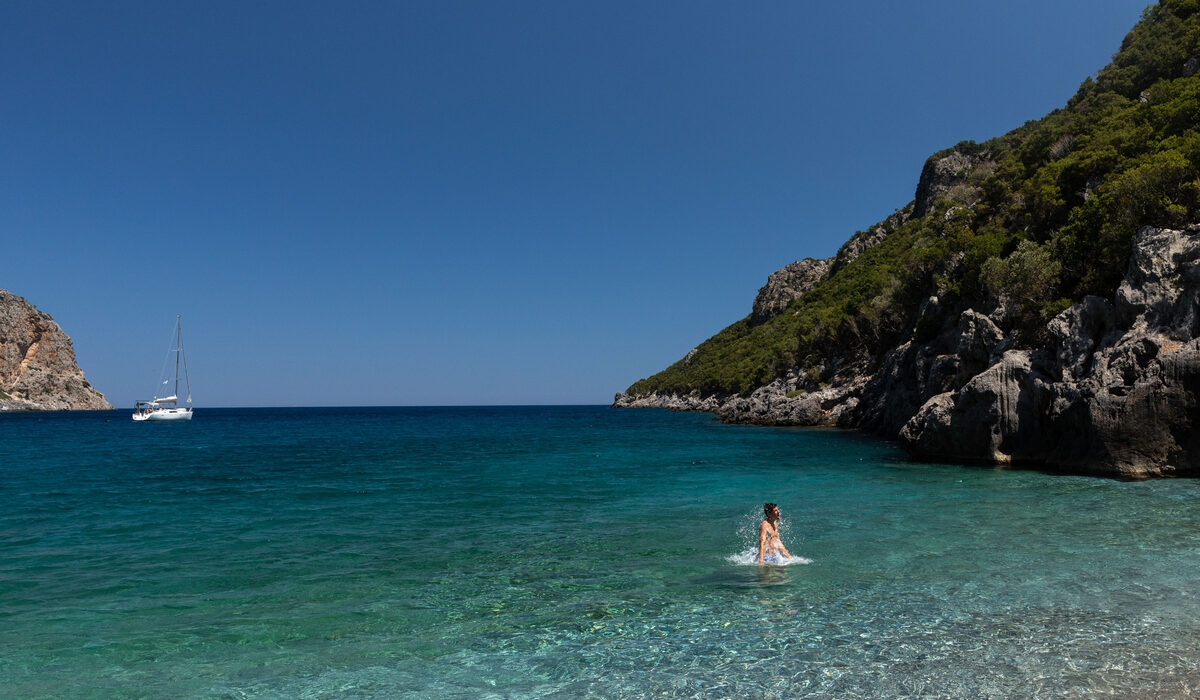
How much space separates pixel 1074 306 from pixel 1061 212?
505 inches

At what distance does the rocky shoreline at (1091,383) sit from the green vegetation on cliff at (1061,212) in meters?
2.27

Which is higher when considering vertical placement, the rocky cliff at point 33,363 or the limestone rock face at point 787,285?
the limestone rock face at point 787,285

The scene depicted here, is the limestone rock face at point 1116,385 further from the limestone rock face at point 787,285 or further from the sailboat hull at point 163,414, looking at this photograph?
the sailboat hull at point 163,414

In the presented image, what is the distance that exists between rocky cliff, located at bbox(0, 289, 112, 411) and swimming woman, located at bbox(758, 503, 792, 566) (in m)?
215

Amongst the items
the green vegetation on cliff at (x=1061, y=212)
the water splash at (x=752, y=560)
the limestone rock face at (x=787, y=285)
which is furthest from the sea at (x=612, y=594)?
the limestone rock face at (x=787, y=285)

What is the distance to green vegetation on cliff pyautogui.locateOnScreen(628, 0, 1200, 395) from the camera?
28.0 metres

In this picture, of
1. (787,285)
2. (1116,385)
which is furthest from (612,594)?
(787,285)

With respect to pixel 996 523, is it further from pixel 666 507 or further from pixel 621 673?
pixel 621 673

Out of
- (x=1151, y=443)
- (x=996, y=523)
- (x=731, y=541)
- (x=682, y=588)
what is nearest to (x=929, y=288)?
(x=1151, y=443)

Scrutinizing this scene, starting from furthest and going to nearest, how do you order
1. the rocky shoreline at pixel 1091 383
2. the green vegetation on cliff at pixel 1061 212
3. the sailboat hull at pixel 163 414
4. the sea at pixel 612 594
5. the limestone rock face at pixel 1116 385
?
the sailboat hull at pixel 163 414 < the green vegetation on cliff at pixel 1061 212 < the rocky shoreline at pixel 1091 383 < the limestone rock face at pixel 1116 385 < the sea at pixel 612 594

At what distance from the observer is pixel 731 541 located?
53.0 feet

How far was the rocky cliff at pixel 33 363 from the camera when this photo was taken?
16450cm

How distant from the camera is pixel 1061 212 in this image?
1457 inches

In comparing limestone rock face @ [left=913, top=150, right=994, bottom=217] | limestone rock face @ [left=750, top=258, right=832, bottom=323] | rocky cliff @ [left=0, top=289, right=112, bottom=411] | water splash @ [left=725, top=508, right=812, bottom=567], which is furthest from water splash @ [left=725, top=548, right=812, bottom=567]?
rocky cliff @ [left=0, top=289, right=112, bottom=411]
